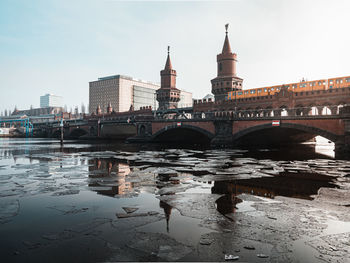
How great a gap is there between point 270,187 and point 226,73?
222ft

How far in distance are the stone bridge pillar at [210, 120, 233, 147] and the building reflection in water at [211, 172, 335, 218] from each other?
2457cm

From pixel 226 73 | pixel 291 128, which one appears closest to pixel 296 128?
pixel 291 128

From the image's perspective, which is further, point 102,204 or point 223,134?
point 223,134

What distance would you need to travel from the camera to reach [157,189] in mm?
10094

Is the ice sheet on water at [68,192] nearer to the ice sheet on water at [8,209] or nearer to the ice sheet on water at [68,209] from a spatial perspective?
the ice sheet on water at [8,209]

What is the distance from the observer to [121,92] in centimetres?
16950

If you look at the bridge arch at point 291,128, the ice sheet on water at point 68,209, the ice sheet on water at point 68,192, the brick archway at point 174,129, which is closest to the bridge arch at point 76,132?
the brick archway at point 174,129

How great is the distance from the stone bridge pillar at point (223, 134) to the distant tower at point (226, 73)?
124ft

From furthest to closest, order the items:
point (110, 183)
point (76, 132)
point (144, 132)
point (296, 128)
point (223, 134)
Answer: point (76, 132), point (144, 132), point (223, 134), point (296, 128), point (110, 183)

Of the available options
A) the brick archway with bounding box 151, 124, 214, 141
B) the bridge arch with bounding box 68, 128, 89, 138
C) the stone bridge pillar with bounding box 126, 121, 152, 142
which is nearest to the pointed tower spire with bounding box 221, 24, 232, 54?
the brick archway with bounding box 151, 124, 214, 141

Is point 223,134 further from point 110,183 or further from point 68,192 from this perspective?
point 68,192

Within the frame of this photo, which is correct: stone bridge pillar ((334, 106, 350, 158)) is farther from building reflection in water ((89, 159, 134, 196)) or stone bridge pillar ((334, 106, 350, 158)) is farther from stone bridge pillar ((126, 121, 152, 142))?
stone bridge pillar ((126, 121, 152, 142))

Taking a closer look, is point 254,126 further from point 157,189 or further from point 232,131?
point 157,189

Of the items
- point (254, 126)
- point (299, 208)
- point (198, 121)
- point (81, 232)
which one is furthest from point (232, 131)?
point (81, 232)
